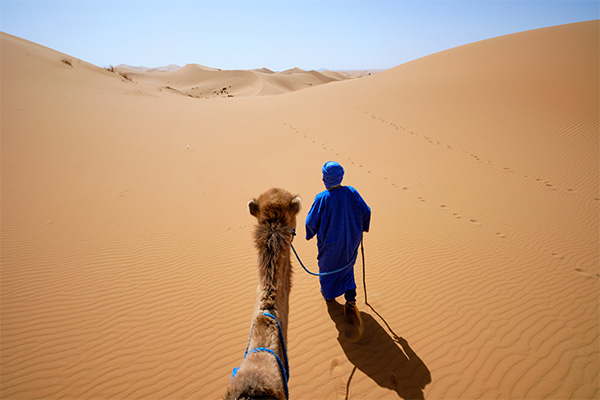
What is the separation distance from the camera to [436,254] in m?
5.46

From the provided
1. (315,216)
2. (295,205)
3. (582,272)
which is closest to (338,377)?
(315,216)

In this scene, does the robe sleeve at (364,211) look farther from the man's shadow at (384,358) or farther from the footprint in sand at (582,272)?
the footprint in sand at (582,272)

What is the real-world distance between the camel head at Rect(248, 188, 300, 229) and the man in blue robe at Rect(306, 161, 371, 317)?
2.83 ft

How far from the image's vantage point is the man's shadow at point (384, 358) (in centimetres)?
314

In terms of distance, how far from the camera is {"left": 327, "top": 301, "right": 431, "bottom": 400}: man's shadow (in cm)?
314

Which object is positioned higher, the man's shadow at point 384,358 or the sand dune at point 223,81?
the sand dune at point 223,81

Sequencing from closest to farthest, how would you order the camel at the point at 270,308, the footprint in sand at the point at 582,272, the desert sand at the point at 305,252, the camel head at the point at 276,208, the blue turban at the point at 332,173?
the camel at the point at 270,308 < the camel head at the point at 276,208 < the blue turban at the point at 332,173 < the desert sand at the point at 305,252 < the footprint in sand at the point at 582,272

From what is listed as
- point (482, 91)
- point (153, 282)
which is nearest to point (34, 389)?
point (153, 282)

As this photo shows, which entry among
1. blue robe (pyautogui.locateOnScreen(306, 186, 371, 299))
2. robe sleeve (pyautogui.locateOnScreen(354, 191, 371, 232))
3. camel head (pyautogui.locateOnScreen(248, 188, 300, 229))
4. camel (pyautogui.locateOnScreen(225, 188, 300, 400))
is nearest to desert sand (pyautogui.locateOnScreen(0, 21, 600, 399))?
blue robe (pyautogui.locateOnScreen(306, 186, 371, 299))

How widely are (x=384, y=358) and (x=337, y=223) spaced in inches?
78.3

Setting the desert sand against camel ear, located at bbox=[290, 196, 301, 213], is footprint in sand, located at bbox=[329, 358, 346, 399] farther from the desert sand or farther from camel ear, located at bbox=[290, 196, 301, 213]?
camel ear, located at bbox=[290, 196, 301, 213]

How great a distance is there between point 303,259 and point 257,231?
364 centimetres

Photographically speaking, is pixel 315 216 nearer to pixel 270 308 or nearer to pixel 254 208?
pixel 254 208

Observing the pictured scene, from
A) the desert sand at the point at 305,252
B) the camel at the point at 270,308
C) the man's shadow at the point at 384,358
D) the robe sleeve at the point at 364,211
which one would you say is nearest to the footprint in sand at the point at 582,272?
the desert sand at the point at 305,252
